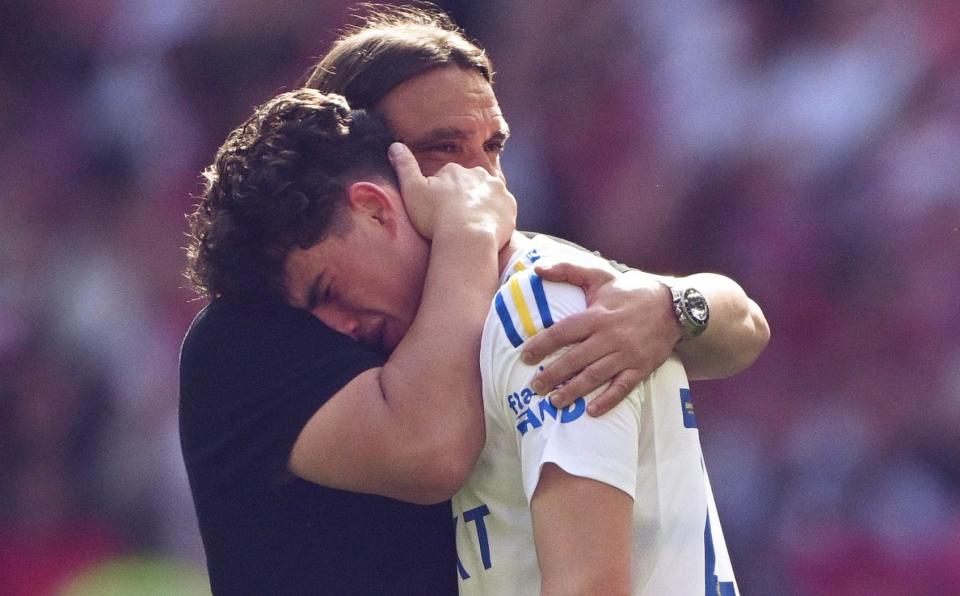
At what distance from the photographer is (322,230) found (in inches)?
77.8

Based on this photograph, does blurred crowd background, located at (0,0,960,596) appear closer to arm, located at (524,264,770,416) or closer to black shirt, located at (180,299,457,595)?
arm, located at (524,264,770,416)

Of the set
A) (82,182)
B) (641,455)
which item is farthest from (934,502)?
(82,182)

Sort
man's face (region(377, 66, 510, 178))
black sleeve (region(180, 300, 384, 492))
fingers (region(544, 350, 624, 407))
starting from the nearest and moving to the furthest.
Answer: fingers (region(544, 350, 624, 407)), black sleeve (region(180, 300, 384, 492)), man's face (region(377, 66, 510, 178))

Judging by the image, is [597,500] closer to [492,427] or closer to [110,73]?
[492,427]

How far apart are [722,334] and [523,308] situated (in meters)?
0.51

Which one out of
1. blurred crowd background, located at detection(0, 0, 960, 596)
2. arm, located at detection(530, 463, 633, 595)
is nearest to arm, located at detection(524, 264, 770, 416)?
arm, located at detection(530, 463, 633, 595)

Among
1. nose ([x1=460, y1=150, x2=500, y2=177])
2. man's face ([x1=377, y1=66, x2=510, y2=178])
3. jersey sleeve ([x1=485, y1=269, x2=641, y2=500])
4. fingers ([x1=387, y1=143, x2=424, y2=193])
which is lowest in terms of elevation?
jersey sleeve ([x1=485, y1=269, x2=641, y2=500])

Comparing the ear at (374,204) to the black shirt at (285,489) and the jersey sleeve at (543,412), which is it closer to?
the black shirt at (285,489)

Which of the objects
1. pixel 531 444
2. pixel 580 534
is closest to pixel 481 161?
pixel 531 444

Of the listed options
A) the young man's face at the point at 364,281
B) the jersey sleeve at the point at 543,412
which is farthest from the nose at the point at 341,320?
the jersey sleeve at the point at 543,412

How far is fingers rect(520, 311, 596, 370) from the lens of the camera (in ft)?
5.57

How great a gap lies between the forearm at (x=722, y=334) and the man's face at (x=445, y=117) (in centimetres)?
48

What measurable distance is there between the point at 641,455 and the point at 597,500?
0.17 metres

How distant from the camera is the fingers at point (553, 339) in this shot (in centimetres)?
170
